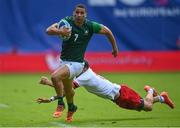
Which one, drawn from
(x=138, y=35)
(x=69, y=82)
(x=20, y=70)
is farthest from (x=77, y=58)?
(x=138, y=35)

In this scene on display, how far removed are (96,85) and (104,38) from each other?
43.0 feet

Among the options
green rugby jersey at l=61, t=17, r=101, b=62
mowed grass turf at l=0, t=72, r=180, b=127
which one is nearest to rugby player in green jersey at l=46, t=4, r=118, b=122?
green rugby jersey at l=61, t=17, r=101, b=62

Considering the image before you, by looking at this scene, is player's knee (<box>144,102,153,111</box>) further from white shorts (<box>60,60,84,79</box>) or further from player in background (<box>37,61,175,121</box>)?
white shorts (<box>60,60,84,79</box>)

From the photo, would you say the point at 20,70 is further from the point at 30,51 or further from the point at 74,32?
the point at 74,32

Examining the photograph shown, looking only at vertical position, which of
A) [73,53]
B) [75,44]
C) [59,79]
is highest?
[75,44]

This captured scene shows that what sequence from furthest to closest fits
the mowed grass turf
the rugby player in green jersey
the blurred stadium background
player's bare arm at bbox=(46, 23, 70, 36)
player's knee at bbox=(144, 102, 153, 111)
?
the blurred stadium background < player's knee at bbox=(144, 102, 153, 111) < the rugby player in green jersey < the mowed grass turf < player's bare arm at bbox=(46, 23, 70, 36)

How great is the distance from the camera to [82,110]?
15516mm

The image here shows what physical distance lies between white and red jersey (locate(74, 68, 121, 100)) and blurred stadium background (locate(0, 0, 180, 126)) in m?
10.8

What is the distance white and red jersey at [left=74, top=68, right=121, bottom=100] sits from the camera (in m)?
13.8

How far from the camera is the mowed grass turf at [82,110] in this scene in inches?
523

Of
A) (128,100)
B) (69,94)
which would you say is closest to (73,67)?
(69,94)

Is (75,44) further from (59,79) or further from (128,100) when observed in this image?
(128,100)

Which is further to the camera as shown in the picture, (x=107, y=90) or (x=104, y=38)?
(x=104, y=38)

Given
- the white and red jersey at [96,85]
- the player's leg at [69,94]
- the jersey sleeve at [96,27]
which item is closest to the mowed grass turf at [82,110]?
the player's leg at [69,94]
